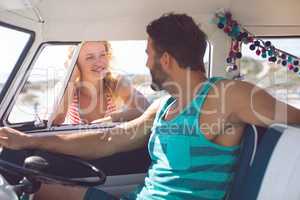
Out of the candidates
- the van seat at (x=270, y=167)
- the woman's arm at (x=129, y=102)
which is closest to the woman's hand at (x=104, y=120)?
the woman's arm at (x=129, y=102)

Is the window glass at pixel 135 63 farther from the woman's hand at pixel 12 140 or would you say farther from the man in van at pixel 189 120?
the woman's hand at pixel 12 140

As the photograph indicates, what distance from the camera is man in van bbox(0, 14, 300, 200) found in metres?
1.83

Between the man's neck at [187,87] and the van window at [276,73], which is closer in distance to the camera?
the man's neck at [187,87]

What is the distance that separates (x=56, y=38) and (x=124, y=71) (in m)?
0.66

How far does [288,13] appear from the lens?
112 inches

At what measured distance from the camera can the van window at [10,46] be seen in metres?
2.45

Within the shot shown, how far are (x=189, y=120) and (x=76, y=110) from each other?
137cm

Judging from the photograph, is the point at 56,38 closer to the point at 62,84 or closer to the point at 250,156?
the point at 62,84

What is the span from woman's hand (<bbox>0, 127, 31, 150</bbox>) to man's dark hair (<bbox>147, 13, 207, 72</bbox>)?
2.38 feet

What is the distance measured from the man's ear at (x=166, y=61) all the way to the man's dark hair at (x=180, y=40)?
15 mm

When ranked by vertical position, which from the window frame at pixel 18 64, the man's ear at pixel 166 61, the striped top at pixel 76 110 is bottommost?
the striped top at pixel 76 110

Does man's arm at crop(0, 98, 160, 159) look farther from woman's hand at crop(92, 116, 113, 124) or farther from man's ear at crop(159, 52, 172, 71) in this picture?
woman's hand at crop(92, 116, 113, 124)

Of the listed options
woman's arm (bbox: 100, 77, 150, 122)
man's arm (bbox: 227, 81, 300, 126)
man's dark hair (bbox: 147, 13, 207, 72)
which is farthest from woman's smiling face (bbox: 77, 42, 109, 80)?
man's arm (bbox: 227, 81, 300, 126)

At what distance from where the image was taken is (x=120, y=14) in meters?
2.61
